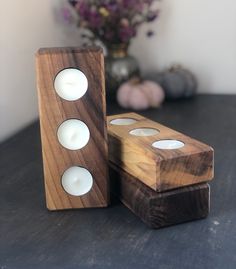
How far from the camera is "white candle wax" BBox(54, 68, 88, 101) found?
0.70 metres

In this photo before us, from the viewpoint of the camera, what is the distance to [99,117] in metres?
0.71

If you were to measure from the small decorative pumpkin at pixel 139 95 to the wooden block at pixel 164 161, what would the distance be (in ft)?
1.97

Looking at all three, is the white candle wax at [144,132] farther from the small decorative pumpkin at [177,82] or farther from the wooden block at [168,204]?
the small decorative pumpkin at [177,82]

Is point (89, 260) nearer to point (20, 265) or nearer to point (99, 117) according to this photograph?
point (20, 265)

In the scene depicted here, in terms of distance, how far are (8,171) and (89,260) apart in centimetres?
37

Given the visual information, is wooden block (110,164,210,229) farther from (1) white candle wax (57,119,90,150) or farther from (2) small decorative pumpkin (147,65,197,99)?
(2) small decorative pumpkin (147,65,197,99)

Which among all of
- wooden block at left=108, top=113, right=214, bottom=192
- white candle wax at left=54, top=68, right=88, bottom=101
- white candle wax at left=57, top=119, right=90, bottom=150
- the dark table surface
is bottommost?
the dark table surface

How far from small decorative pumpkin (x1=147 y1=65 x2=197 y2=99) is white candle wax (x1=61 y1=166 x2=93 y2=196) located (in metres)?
0.76

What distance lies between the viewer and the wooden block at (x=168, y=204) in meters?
0.67

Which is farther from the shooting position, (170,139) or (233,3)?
(233,3)

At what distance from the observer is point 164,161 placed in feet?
2.15

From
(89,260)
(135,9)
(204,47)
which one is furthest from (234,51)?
(89,260)

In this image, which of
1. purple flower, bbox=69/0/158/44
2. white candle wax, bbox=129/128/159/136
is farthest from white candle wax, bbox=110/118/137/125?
purple flower, bbox=69/0/158/44

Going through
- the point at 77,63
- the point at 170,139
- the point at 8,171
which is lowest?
the point at 8,171
